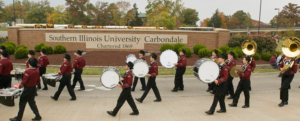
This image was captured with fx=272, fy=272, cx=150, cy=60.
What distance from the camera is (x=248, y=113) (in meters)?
7.96

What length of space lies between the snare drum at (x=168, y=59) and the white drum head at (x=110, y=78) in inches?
146

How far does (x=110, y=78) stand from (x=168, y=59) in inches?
155

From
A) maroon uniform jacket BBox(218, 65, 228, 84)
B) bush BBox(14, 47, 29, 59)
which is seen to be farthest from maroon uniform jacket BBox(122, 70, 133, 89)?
bush BBox(14, 47, 29, 59)

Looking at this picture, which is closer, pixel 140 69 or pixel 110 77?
pixel 110 77

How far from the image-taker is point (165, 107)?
343 inches

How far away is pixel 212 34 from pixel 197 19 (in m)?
67.0

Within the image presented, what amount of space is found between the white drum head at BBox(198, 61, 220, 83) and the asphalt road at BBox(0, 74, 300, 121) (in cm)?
108

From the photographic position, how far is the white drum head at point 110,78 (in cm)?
720

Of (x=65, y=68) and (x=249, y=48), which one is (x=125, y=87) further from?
(x=249, y=48)

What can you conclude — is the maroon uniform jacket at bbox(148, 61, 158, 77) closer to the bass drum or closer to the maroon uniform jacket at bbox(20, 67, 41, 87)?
the bass drum

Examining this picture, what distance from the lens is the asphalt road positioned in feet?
24.8

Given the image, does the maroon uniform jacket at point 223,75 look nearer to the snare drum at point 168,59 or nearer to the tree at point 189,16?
the snare drum at point 168,59

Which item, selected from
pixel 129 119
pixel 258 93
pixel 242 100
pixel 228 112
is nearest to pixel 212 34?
pixel 258 93

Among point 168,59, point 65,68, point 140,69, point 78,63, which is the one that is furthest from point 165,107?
point 78,63
